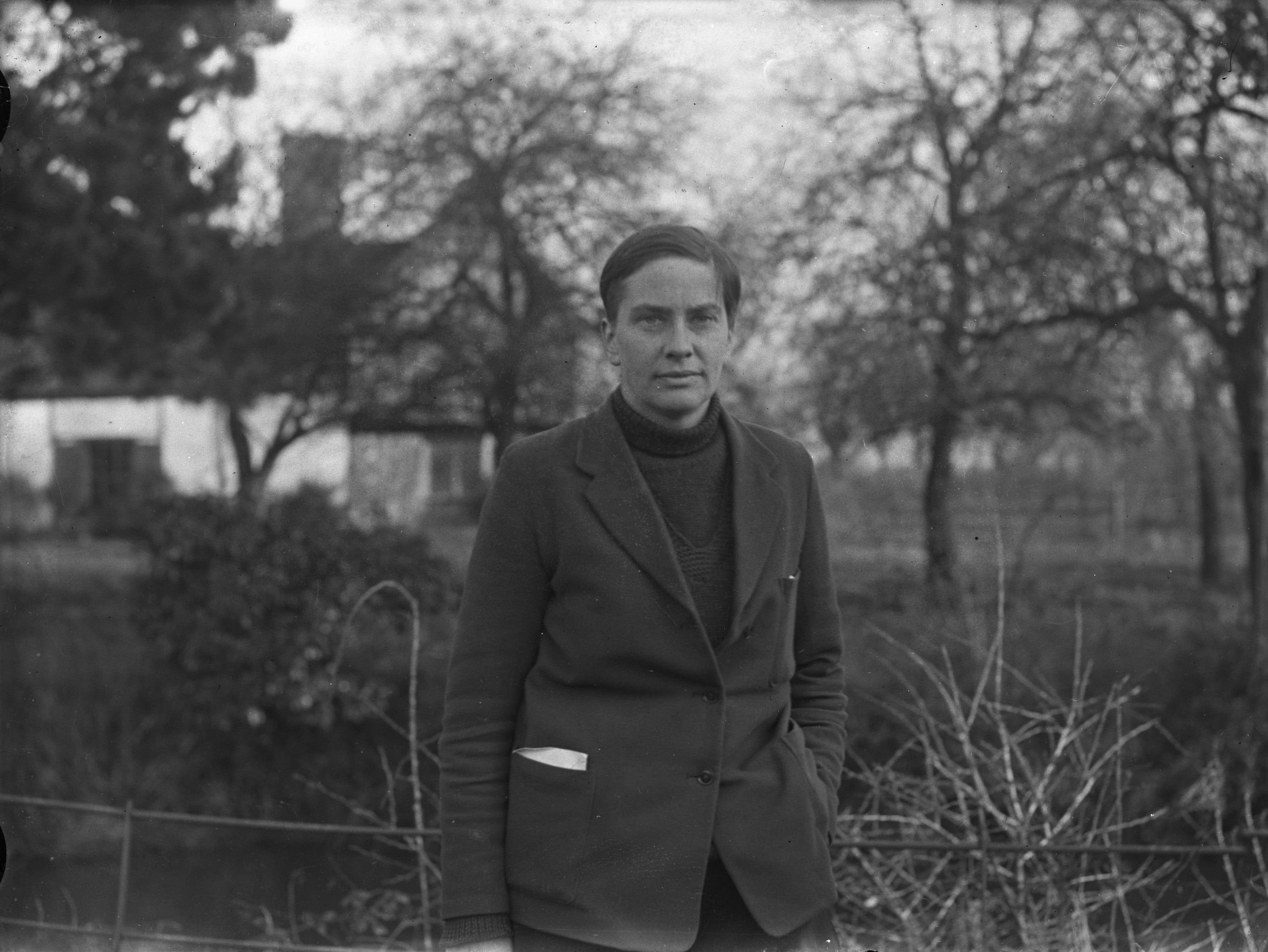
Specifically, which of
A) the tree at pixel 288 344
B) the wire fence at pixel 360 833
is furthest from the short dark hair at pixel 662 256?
the tree at pixel 288 344

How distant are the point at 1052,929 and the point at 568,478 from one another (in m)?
2.15

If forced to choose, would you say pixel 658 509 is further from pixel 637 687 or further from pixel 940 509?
pixel 940 509

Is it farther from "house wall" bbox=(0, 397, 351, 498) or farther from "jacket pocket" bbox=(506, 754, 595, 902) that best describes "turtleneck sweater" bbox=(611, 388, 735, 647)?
"house wall" bbox=(0, 397, 351, 498)

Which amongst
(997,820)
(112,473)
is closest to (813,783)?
(997,820)

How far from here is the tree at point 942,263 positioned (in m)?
3.87

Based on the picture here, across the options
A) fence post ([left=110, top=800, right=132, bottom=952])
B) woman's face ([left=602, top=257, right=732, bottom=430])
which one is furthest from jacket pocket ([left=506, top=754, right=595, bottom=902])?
fence post ([left=110, top=800, right=132, bottom=952])

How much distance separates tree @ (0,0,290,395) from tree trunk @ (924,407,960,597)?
2486 mm

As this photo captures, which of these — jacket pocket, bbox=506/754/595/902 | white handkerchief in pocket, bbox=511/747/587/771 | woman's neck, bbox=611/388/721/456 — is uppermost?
woman's neck, bbox=611/388/721/456

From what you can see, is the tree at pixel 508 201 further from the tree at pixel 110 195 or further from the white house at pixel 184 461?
the tree at pixel 110 195

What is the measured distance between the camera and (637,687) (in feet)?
5.57

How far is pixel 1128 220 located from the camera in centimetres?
399

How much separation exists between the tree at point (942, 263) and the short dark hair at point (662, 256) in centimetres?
220

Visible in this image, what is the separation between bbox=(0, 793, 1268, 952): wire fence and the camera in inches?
107

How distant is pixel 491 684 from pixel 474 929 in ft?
1.05
